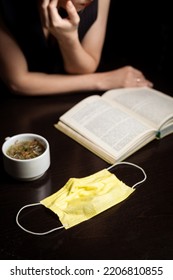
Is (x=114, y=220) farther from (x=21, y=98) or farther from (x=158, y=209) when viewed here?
(x=21, y=98)

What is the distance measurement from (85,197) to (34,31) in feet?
2.24

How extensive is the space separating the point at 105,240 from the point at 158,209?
0.53 feet

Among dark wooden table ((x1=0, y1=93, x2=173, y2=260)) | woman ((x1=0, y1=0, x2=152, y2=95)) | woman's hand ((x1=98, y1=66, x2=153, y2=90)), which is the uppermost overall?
woman ((x1=0, y1=0, x2=152, y2=95))

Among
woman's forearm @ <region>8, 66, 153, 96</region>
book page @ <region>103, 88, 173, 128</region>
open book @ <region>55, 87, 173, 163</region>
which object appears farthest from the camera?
woman's forearm @ <region>8, 66, 153, 96</region>

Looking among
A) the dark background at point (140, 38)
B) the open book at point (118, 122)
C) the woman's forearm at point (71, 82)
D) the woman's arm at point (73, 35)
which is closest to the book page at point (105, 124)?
the open book at point (118, 122)

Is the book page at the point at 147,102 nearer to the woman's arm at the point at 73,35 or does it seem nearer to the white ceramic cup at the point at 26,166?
the woman's arm at the point at 73,35

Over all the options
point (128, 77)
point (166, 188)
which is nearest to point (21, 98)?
point (128, 77)

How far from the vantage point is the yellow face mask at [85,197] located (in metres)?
0.88

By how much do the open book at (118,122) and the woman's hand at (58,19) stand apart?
9.4 inches

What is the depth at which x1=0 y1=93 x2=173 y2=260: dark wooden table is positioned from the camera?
0.81 meters

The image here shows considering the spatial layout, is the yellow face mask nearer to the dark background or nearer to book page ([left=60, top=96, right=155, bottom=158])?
book page ([left=60, top=96, right=155, bottom=158])

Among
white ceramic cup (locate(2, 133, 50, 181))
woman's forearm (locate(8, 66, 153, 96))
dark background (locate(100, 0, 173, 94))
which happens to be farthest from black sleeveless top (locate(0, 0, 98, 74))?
white ceramic cup (locate(2, 133, 50, 181))

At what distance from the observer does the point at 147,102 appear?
4.16 feet

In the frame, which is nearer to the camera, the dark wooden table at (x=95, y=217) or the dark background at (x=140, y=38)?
the dark wooden table at (x=95, y=217)
